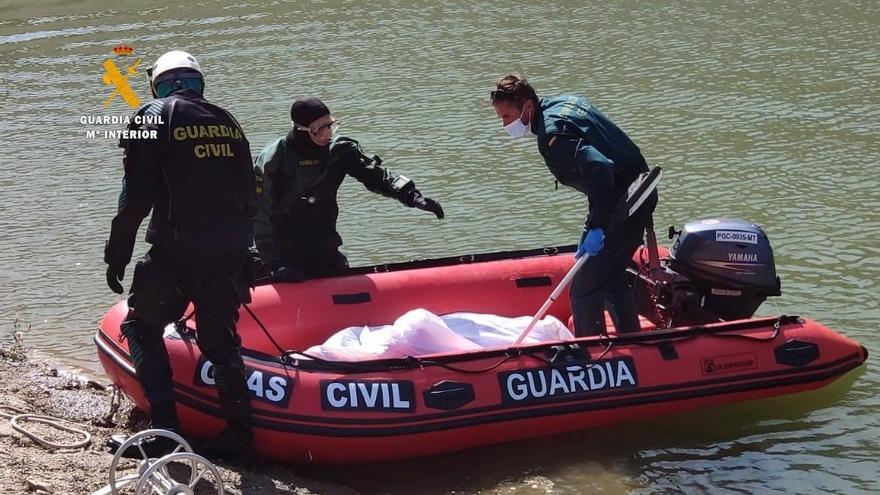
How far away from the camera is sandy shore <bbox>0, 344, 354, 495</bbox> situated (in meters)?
3.72

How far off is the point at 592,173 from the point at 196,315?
1.73 m

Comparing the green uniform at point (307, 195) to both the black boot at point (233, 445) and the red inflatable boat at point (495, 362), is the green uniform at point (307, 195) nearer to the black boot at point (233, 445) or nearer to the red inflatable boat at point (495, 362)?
the red inflatable boat at point (495, 362)

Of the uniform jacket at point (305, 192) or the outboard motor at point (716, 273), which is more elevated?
the uniform jacket at point (305, 192)

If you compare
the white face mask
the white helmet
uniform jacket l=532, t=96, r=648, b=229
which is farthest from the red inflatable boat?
the white helmet

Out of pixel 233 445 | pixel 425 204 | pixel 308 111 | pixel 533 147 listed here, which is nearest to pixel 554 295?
pixel 425 204

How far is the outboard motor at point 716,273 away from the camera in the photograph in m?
4.90

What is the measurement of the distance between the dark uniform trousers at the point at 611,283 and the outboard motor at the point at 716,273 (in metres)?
0.30

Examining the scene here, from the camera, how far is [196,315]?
3.92 meters

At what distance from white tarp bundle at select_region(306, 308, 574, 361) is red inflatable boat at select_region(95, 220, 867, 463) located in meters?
0.22

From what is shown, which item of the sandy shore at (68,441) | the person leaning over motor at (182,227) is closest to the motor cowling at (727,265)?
the sandy shore at (68,441)

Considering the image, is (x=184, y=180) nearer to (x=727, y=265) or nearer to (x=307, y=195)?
(x=307, y=195)

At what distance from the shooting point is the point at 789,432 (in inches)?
190

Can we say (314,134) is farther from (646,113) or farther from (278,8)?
(278,8)

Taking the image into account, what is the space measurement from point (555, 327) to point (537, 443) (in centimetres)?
61
